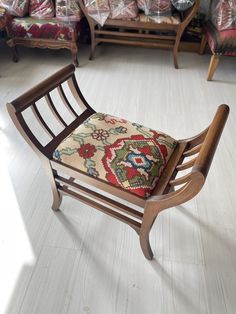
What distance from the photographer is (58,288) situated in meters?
0.94

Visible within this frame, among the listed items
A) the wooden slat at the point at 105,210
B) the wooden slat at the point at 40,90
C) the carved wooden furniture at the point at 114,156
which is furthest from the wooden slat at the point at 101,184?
the wooden slat at the point at 40,90

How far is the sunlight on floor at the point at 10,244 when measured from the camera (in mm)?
949

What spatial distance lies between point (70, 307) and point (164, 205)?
0.58 m

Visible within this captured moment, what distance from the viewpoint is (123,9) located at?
7.16 ft

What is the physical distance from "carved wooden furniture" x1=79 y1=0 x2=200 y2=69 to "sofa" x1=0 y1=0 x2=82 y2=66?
17 centimetres

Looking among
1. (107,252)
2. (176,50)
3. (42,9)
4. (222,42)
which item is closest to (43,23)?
(42,9)

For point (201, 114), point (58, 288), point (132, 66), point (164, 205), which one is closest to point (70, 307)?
point (58, 288)

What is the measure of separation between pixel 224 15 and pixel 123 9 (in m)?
0.93

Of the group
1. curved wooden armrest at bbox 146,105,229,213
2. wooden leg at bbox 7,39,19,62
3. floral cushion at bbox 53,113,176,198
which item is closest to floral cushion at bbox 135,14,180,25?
wooden leg at bbox 7,39,19,62

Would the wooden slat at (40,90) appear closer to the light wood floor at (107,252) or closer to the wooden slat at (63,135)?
the wooden slat at (63,135)

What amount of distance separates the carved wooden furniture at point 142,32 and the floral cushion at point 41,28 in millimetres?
273

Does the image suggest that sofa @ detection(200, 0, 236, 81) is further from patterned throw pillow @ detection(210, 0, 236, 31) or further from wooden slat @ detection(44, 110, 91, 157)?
wooden slat @ detection(44, 110, 91, 157)

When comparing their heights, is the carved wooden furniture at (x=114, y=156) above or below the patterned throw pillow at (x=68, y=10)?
below

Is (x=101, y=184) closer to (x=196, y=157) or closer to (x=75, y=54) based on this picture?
(x=196, y=157)
